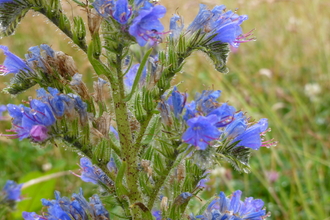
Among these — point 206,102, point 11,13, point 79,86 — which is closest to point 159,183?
point 206,102

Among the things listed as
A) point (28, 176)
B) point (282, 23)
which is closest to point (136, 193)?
point (28, 176)

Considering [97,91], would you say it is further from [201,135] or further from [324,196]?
[324,196]

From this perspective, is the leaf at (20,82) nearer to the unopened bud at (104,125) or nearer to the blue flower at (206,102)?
the unopened bud at (104,125)

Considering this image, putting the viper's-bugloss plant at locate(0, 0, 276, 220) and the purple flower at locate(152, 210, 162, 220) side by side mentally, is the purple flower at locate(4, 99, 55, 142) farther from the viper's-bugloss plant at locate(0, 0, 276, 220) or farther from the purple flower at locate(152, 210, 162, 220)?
the purple flower at locate(152, 210, 162, 220)

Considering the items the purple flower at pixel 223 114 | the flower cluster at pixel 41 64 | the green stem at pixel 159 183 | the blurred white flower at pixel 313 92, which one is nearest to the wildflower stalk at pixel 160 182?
the green stem at pixel 159 183

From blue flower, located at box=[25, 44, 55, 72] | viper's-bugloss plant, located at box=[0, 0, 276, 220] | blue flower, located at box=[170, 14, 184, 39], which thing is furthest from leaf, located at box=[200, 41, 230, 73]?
blue flower, located at box=[25, 44, 55, 72]

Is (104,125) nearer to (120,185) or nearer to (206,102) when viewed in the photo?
(120,185)
